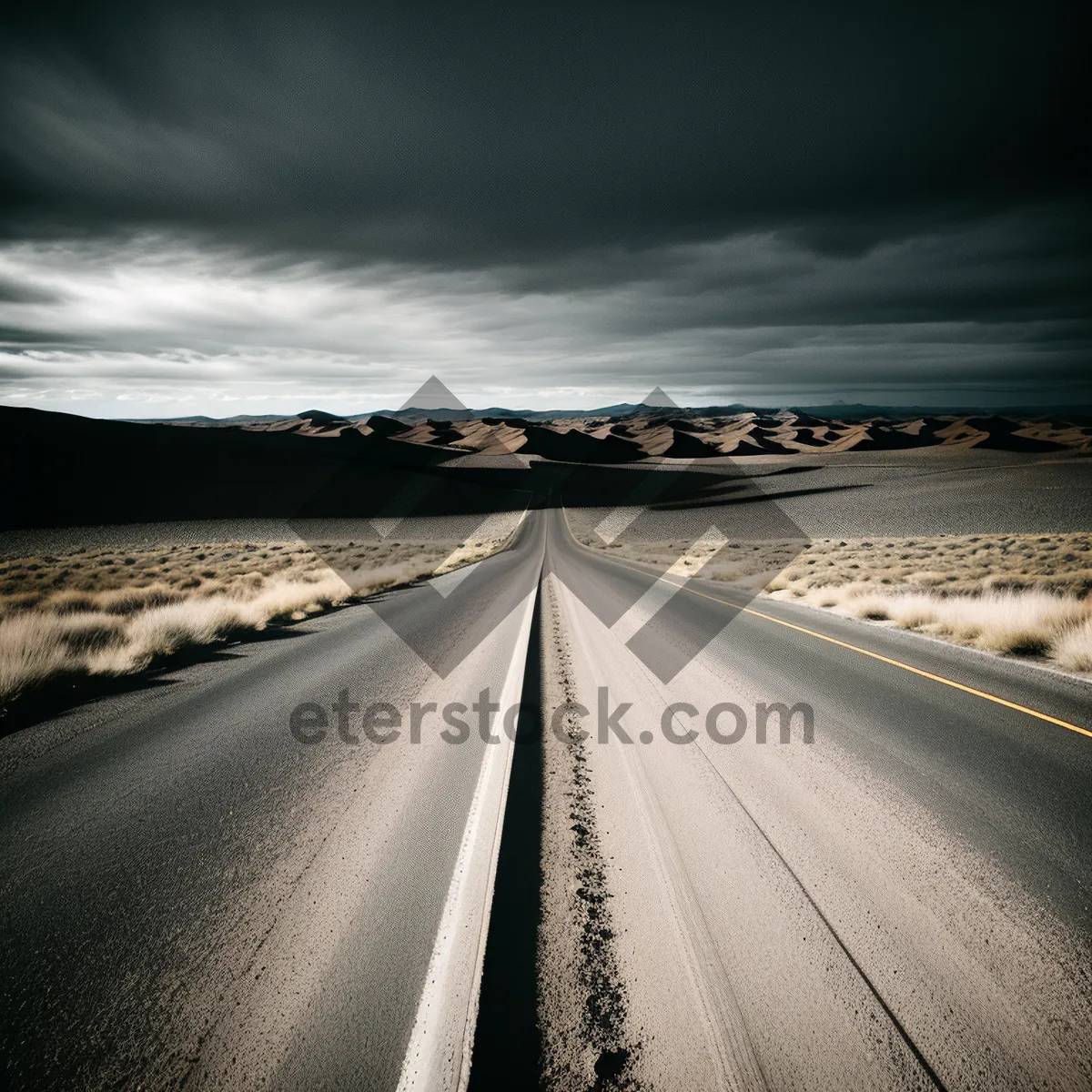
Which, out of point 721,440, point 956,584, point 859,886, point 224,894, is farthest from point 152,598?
point 721,440

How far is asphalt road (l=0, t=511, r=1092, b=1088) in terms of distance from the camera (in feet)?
6.93

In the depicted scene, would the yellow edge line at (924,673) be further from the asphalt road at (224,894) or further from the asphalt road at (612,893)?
the asphalt road at (224,894)

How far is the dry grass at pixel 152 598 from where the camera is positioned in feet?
22.3

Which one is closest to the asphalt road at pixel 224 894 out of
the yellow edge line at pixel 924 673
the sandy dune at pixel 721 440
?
the yellow edge line at pixel 924 673

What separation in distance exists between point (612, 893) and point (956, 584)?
14.2 meters

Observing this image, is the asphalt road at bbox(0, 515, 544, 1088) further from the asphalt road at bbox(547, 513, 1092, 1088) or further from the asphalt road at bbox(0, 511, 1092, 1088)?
the asphalt road at bbox(547, 513, 1092, 1088)

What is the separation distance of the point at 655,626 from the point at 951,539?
78.7ft

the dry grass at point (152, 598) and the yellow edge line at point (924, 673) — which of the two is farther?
the dry grass at point (152, 598)

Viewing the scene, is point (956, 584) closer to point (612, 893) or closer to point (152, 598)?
point (612, 893)

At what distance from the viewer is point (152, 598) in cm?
1219

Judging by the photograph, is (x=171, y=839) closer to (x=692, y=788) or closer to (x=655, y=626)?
(x=692, y=788)

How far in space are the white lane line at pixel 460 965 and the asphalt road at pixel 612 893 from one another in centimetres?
1

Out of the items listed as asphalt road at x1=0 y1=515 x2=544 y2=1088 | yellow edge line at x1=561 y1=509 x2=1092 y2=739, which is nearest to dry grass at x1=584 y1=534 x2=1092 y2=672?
yellow edge line at x1=561 y1=509 x2=1092 y2=739

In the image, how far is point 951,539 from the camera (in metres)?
25.5
